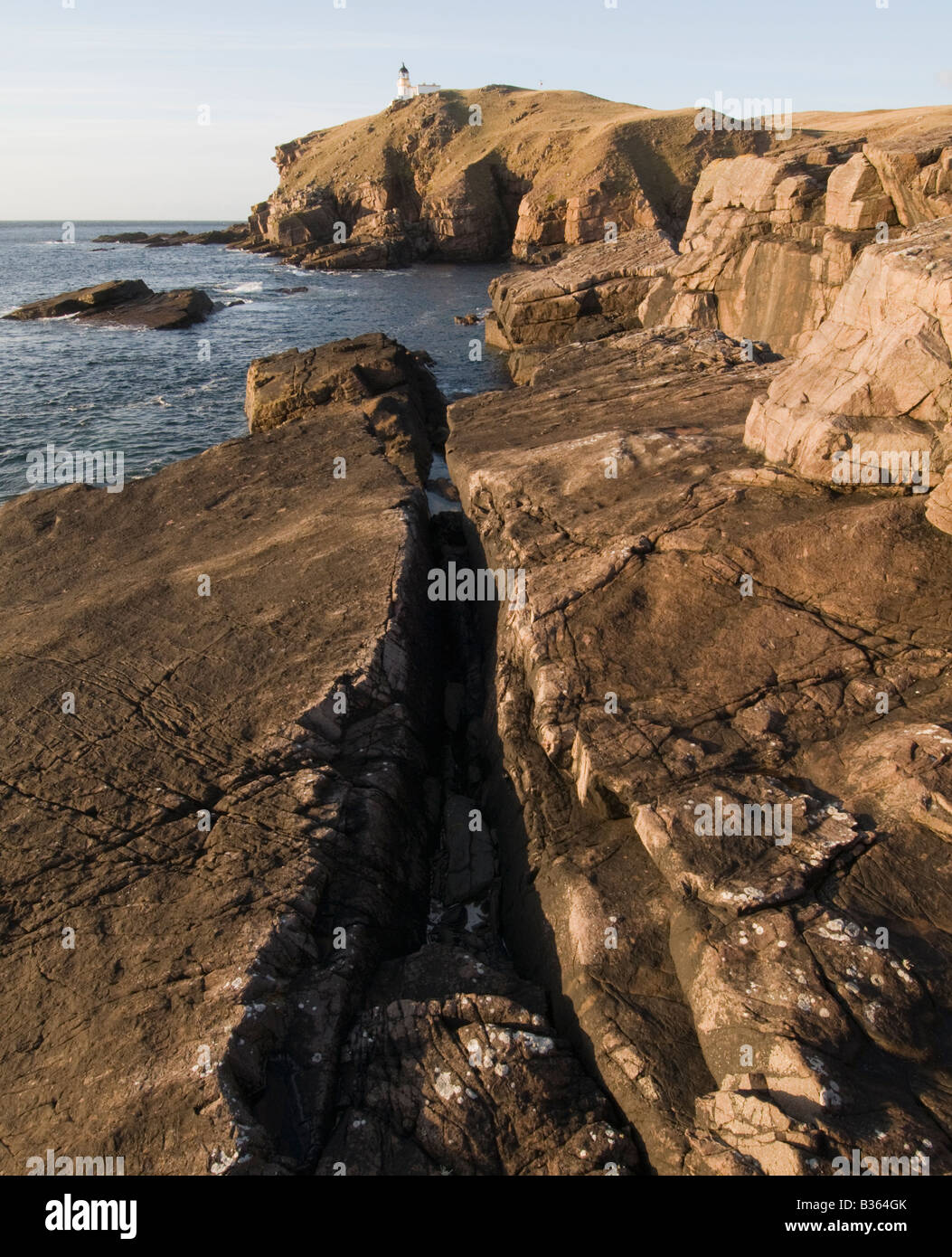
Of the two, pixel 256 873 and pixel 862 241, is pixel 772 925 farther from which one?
pixel 862 241

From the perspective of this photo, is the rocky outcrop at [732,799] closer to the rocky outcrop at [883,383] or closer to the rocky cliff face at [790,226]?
the rocky outcrop at [883,383]

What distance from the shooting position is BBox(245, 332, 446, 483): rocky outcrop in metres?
24.8

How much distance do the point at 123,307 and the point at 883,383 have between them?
66.3m

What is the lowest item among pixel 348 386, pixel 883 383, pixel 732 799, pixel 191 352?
pixel 732 799

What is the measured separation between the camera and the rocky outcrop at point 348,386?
2475 cm

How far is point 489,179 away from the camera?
94312 mm

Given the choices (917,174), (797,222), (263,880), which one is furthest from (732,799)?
(797,222)

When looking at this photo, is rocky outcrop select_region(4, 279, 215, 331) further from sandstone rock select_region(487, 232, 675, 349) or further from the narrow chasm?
the narrow chasm

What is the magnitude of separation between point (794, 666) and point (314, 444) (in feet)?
48.5

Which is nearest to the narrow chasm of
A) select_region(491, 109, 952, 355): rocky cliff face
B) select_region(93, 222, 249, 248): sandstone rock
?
select_region(491, 109, 952, 355): rocky cliff face

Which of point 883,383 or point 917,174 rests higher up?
point 917,174

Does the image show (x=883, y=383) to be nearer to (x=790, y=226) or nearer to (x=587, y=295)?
(x=790, y=226)

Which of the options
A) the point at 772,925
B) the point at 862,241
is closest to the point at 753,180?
the point at 862,241

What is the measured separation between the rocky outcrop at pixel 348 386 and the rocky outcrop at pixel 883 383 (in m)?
12.0
